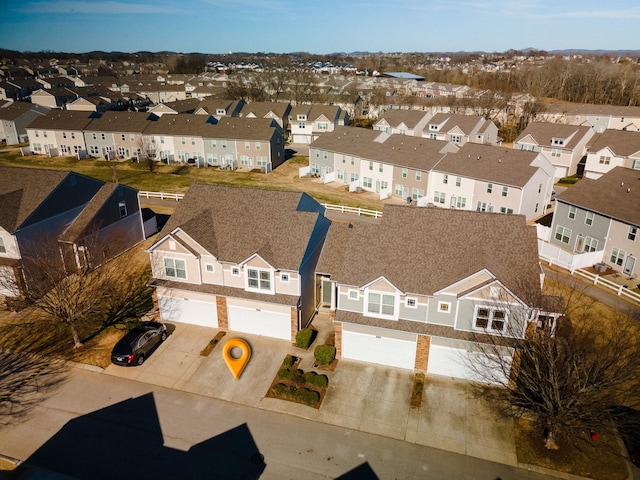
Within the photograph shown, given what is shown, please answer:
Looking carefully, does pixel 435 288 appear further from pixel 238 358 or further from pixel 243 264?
pixel 238 358

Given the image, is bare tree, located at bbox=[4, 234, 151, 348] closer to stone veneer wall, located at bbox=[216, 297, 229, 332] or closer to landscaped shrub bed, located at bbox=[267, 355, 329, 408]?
stone veneer wall, located at bbox=[216, 297, 229, 332]

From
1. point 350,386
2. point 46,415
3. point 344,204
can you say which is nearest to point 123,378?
point 46,415

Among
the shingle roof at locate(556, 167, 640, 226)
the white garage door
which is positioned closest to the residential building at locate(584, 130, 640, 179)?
the shingle roof at locate(556, 167, 640, 226)

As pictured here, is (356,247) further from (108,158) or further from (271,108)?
(271,108)

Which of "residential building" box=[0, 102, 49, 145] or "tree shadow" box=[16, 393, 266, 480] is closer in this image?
"tree shadow" box=[16, 393, 266, 480]

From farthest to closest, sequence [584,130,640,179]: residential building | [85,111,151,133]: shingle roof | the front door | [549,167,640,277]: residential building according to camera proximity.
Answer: [85,111,151,133]: shingle roof → [584,130,640,179]: residential building → [549,167,640,277]: residential building → the front door

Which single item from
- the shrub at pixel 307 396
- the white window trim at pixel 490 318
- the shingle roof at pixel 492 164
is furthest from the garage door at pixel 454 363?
the shingle roof at pixel 492 164

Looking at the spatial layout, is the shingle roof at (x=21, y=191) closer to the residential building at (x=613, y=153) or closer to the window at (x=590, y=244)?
the window at (x=590, y=244)
